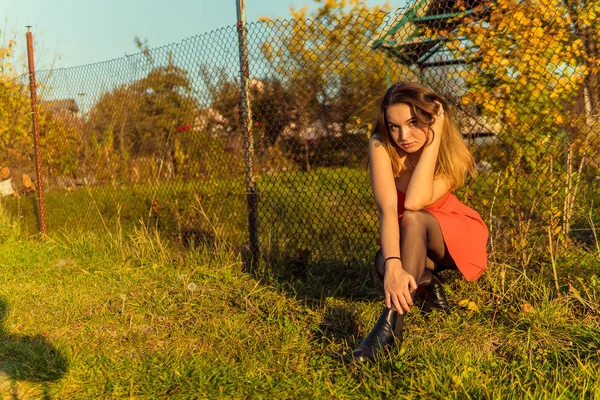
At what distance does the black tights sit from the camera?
9.61 feet

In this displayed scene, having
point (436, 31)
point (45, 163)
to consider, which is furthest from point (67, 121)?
point (436, 31)

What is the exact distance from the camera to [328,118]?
460cm

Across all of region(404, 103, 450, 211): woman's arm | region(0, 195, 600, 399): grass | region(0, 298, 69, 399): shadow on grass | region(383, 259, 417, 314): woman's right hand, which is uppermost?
region(404, 103, 450, 211): woman's arm

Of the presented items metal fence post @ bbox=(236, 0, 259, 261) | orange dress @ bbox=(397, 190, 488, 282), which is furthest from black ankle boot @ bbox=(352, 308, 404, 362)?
metal fence post @ bbox=(236, 0, 259, 261)

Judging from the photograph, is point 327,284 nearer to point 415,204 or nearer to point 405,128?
point 415,204

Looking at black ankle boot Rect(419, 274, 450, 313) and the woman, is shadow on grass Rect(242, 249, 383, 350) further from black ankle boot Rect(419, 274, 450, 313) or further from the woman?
the woman

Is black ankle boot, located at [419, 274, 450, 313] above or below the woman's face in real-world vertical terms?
below

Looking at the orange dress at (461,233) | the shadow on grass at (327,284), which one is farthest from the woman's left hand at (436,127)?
the shadow on grass at (327,284)

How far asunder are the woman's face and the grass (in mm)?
890

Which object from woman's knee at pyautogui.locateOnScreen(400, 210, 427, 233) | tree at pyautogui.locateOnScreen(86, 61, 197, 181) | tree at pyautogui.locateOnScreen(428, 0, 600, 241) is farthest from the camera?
tree at pyautogui.locateOnScreen(86, 61, 197, 181)

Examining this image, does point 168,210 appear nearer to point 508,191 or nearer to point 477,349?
point 508,191

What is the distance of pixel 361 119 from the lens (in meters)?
4.41

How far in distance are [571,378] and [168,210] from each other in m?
4.32

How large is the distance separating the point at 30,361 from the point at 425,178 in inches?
84.4
